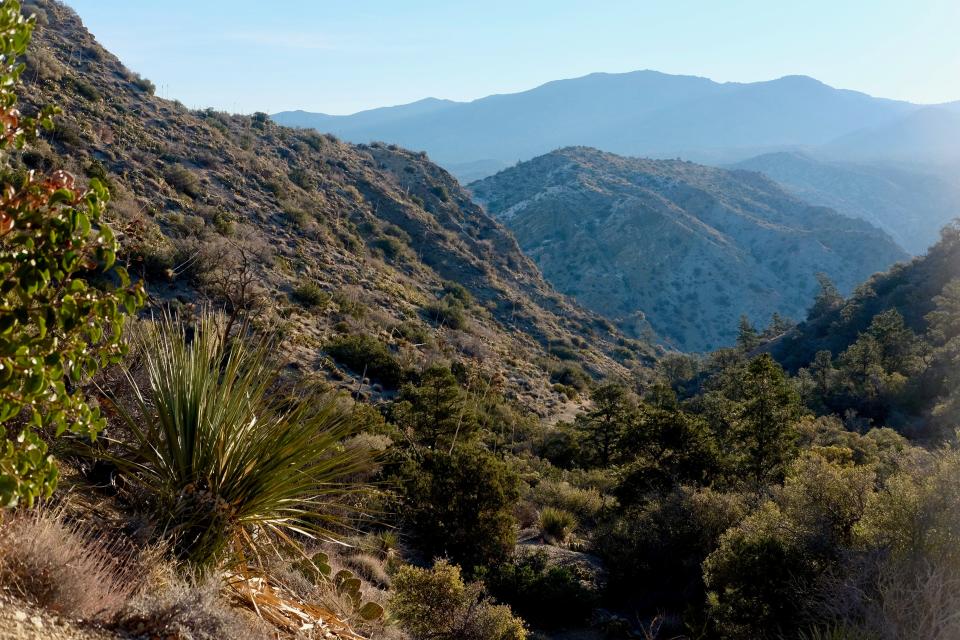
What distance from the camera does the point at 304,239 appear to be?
3653 cm

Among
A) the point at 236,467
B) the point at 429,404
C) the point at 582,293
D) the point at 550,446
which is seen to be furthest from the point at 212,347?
the point at 582,293

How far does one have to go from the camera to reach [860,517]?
8820mm

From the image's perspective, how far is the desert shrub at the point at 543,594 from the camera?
12.3 m

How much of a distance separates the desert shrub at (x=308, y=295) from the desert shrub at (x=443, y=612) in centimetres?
2190

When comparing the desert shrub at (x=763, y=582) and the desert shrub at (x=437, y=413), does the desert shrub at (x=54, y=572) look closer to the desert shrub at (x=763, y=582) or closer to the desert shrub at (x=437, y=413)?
the desert shrub at (x=763, y=582)

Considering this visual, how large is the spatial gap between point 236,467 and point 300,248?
32.2m

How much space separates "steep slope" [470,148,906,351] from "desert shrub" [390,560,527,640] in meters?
79.8

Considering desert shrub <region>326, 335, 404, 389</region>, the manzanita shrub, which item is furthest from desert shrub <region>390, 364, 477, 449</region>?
the manzanita shrub

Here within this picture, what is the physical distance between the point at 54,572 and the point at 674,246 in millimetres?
106268

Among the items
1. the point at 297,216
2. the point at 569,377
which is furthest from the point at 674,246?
the point at 297,216

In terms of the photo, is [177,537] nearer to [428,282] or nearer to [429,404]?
[429,404]

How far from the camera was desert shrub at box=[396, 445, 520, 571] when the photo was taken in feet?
44.3

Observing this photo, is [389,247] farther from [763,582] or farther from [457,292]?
[763,582]

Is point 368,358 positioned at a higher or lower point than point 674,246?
Result: lower
